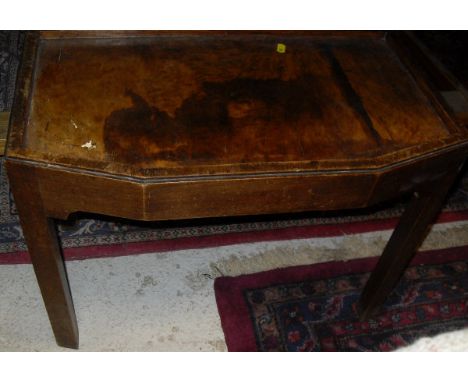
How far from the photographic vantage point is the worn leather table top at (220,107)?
1.10 meters

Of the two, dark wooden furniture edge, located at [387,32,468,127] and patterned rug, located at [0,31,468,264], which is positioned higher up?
dark wooden furniture edge, located at [387,32,468,127]

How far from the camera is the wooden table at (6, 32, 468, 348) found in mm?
1083

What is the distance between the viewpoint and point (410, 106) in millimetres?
1331

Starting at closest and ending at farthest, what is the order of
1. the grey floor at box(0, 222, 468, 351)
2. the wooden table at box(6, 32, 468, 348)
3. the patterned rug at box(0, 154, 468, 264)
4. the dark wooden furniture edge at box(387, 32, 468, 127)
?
the wooden table at box(6, 32, 468, 348)
the dark wooden furniture edge at box(387, 32, 468, 127)
the grey floor at box(0, 222, 468, 351)
the patterned rug at box(0, 154, 468, 264)

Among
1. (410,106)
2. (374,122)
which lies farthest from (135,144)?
(410,106)

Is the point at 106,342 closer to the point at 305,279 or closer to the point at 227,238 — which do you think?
the point at 227,238

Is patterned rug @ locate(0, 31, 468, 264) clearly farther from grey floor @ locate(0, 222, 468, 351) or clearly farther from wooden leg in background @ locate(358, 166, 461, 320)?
wooden leg in background @ locate(358, 166, 461, 320)

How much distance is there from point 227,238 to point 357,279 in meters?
0.51

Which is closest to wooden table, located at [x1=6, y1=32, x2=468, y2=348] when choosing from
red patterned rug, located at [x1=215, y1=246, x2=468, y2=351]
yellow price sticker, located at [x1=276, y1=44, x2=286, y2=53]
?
yellow price sticker, located at [x1=276, y1=44, x2=286, y2=53]

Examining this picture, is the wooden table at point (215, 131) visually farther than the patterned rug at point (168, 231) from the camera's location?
No

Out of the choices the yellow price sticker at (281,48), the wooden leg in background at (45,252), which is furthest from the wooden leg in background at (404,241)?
the wooden leg in background at (45,252)

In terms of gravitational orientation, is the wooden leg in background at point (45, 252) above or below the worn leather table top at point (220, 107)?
below

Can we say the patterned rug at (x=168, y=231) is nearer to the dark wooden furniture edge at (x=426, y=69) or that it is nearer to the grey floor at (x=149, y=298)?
the grey floor at (x=149, y=298)

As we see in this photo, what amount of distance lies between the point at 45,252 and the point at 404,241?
1.01m
